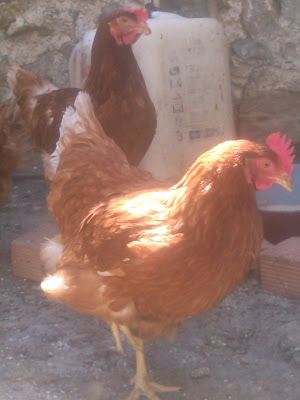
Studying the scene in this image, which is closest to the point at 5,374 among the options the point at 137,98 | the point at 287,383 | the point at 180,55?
the point at 287,383

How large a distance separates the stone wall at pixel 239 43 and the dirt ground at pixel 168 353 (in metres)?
1.23

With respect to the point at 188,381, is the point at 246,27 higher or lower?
higher

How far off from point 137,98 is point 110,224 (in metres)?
1.15

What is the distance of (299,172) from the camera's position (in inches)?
130

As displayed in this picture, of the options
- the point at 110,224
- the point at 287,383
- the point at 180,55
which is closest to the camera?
the point at 110,224

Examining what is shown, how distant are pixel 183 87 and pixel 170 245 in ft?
5.39

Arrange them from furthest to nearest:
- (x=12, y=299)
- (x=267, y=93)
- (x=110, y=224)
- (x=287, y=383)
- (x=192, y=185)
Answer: (x=267, y=93) < (x=12, y=299) < (x=287, y=383) < (x=110, y=224) < (x=192, y=185)

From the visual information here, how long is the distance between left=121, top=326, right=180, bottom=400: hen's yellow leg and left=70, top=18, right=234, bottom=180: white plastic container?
4.17ft

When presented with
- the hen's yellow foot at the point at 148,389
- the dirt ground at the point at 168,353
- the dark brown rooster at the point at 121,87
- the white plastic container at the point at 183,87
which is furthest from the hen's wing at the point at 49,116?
the hen's yellow foot at the point at 148,389

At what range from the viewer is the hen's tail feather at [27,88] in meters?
3.37

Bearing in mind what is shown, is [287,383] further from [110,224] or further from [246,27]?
[246,27]

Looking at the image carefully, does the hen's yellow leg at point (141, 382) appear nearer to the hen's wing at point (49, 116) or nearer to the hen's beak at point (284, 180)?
the hen's beak at point (284, 180)

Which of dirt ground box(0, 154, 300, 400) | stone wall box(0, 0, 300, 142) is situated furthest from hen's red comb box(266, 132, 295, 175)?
stone wall box(0, 0, 300, 142)

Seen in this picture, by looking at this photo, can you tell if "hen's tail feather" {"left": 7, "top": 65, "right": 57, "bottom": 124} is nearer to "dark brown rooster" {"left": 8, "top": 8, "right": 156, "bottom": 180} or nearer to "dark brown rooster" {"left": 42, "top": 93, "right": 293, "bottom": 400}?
"dark brown rooster" {"left": 8, "top": 8, "right": 156, "bottom": 180}
